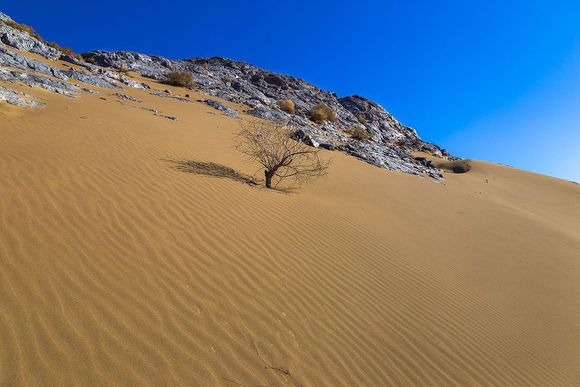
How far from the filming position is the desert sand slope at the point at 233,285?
7.97 ft

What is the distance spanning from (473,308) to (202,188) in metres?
4.86

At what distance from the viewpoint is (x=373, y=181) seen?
1145 centimetres

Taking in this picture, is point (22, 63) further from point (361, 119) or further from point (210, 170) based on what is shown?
point (361, 119)

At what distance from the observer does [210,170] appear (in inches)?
281

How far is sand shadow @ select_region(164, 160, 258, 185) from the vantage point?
6.71 meters

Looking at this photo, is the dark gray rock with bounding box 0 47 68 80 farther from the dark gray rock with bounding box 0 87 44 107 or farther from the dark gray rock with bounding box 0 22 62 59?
the dark gray rock with bounding box 0 87 44 107

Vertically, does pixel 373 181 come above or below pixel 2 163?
above

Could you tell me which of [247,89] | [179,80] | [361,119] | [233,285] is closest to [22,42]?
[179,80]

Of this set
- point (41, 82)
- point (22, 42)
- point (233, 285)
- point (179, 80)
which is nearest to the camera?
point (233, 285)

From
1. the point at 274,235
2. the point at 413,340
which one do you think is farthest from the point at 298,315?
the point at 274,235

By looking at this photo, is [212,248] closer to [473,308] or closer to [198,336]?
[198,336]

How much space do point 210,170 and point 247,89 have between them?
20167 millimetres

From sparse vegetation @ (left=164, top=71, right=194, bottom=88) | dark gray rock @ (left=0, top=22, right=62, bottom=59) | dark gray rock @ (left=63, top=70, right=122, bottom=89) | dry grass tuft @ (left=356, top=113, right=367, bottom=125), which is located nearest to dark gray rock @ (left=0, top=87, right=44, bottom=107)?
dark gray rock @ (left=63, top=70, right=122, bottom=89)

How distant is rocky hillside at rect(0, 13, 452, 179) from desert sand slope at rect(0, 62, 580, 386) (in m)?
5.85
